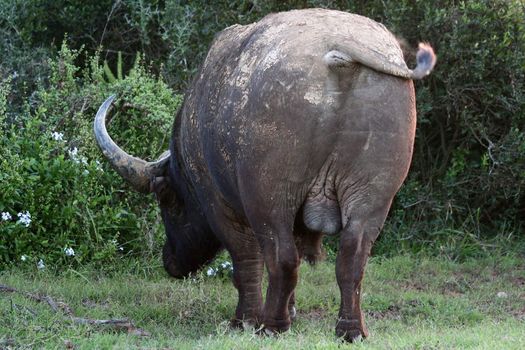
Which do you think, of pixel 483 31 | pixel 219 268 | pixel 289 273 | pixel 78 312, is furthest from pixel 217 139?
pixel 483 31

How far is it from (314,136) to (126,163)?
2.41 m

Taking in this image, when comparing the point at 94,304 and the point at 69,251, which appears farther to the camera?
the point at 69,251

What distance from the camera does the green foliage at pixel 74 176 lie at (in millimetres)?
9195

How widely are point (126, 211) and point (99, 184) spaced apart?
1.12 feet

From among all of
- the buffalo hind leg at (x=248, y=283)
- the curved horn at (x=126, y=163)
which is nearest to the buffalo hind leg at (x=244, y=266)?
the buffalo hind leg at (x=248, y=283)

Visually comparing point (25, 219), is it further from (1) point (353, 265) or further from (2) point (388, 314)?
(1) point (353, 265)

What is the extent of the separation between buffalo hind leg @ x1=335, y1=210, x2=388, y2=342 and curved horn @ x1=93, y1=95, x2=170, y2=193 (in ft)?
7.81

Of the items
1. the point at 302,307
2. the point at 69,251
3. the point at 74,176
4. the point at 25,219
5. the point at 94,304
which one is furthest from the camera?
the point at 74,176

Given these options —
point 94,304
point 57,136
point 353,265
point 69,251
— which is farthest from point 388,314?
point 57,136

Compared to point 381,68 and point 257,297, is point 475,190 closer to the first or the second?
point 257,297

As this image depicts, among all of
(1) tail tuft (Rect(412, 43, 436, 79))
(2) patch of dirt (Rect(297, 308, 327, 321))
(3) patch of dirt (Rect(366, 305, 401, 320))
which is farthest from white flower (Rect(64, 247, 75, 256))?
(1) tail tuft (Rect(412, 43, 436, 79))

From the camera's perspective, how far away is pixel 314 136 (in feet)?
21.0

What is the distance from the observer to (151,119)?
385 inches

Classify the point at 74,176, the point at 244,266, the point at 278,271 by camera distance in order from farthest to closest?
1. the point at 74,176
2. the point at 244,266
3. the point at 278,271
